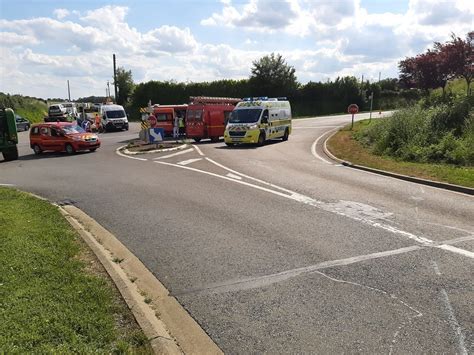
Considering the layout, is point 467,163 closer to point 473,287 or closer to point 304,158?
point 304,158

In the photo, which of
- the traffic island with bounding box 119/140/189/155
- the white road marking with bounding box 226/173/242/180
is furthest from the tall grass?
the traffic island with bounding box 119/140/189/155

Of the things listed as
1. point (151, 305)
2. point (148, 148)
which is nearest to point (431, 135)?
point (148, 148)

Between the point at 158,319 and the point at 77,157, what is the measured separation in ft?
63.0

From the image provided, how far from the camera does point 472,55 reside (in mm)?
26391

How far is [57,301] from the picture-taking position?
15.3 feet

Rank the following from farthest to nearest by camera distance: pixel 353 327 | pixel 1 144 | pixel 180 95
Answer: pixel 180 95 < pixel 1 144 < pixel 353 327

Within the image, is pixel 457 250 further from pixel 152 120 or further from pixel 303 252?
pixel 152 120

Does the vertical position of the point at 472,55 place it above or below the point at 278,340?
above

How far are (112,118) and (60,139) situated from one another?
1794cm

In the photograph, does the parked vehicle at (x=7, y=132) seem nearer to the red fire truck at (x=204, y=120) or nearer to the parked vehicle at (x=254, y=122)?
the red fire truck at (x=204, y=120)

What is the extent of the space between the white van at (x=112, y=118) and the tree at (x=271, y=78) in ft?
71.3

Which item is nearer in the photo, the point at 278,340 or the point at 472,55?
the point at 278,340

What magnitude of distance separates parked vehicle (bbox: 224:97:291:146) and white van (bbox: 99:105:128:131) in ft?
65.6

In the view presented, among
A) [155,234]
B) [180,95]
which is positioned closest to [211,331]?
[155,234]
